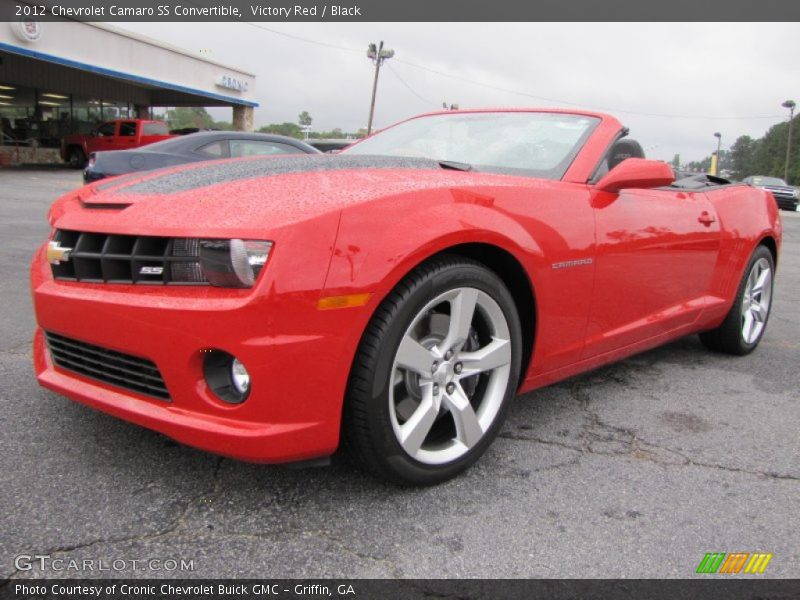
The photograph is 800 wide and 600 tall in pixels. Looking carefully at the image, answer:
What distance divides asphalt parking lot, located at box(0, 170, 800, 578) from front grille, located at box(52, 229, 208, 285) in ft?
2.13

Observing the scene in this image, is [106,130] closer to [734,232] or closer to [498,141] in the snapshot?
[498,141]

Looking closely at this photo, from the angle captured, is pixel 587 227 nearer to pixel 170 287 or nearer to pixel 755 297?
pixel 170 287

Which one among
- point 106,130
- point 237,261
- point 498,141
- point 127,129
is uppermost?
point 498,141

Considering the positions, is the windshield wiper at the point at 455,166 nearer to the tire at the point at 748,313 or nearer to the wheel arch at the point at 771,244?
the tire at the point at 748,313

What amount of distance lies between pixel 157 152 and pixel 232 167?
16.9 feet

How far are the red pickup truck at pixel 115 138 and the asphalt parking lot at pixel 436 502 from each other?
17392 millimetres

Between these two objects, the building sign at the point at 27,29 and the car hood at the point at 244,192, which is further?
the building sign at the point at 27,29

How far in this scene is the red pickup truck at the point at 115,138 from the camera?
19.6m

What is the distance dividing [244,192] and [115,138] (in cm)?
2109

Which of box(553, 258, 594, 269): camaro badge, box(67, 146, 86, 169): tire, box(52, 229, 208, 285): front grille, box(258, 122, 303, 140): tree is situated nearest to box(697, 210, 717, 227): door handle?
box(553, 258, 594, 269): camaro badge

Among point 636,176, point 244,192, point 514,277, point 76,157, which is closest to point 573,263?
point 514,277

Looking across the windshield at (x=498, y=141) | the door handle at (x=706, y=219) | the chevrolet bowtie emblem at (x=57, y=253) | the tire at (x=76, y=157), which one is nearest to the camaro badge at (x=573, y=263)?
the windshield at (x=498, y=141)

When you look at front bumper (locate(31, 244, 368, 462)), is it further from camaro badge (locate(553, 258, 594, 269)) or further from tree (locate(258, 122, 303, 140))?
tree (locate(258, 122, 303, 140))

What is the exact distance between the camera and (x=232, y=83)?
28.9 meters
